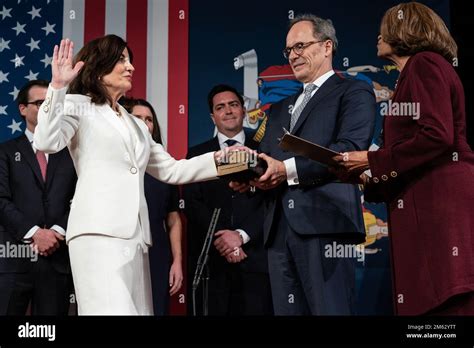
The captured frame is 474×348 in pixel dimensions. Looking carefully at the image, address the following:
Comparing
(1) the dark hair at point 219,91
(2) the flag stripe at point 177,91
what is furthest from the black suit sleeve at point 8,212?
(1) the dark hair at point 219,91

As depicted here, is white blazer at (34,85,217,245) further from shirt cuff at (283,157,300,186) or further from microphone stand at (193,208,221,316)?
microphone stand at (193,208,221,316)

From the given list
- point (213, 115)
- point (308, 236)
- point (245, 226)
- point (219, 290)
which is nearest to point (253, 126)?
point (213, 115)

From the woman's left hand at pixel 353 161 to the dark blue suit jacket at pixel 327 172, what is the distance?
0.20 m

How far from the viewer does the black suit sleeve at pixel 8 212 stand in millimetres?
4062

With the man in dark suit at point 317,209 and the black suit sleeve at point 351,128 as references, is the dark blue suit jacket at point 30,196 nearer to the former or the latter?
the man in dark suit at point 317,209

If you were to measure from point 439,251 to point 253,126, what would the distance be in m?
Result: 1.93

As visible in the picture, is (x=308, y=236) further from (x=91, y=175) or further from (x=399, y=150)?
(x=91, y=175)

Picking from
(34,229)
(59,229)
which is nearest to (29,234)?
(34,229)

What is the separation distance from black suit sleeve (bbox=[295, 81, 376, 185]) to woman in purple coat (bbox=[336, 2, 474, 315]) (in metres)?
0.32

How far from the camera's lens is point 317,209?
11.3 feet

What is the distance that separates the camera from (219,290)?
4309 millimetres

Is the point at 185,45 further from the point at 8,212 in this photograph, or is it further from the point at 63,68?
the point at 63,68

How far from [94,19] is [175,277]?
1.70 m

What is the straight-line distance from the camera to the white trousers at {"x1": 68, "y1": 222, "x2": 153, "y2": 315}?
2980 millimetres
